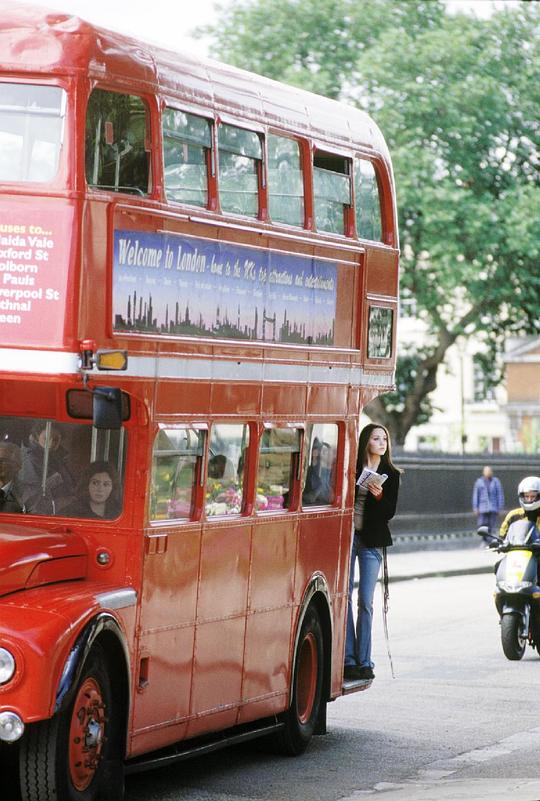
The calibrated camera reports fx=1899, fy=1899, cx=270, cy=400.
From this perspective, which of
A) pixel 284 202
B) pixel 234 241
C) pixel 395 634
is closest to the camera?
pixel 234 241

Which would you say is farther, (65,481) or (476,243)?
(476,243)

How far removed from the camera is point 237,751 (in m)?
11.4

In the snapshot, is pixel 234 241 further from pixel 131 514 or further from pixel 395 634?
pixel 395 634

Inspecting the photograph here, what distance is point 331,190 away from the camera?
11594mm

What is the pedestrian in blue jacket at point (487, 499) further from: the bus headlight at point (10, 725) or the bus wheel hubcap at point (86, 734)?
the bus headlight at point (10, 725)

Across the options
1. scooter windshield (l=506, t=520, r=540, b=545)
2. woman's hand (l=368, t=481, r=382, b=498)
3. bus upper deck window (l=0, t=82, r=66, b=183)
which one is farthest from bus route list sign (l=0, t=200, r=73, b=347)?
scooter windshield (l=506, t=520, r=540, b=545)

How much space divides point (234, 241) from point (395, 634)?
10292mm

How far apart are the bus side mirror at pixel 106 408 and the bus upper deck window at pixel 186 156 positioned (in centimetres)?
143

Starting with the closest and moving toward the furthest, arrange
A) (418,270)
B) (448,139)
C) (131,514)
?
(131,514), (448,139), (418,270)

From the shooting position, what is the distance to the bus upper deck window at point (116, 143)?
8438 millimetres

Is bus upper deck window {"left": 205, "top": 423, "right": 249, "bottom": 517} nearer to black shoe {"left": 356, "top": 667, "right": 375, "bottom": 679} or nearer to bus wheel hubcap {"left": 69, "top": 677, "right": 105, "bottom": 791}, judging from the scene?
bus wheel hubcap {"left": 69, "top": 677, "right": 105, "bottom": 791}

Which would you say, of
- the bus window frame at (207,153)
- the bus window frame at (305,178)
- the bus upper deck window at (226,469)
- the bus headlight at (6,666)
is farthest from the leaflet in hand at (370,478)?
the bus headlight at (6,666)

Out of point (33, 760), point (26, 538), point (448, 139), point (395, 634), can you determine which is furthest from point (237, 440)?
point (448, 139)

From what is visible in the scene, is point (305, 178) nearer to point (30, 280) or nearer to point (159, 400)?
point (159, 400)
